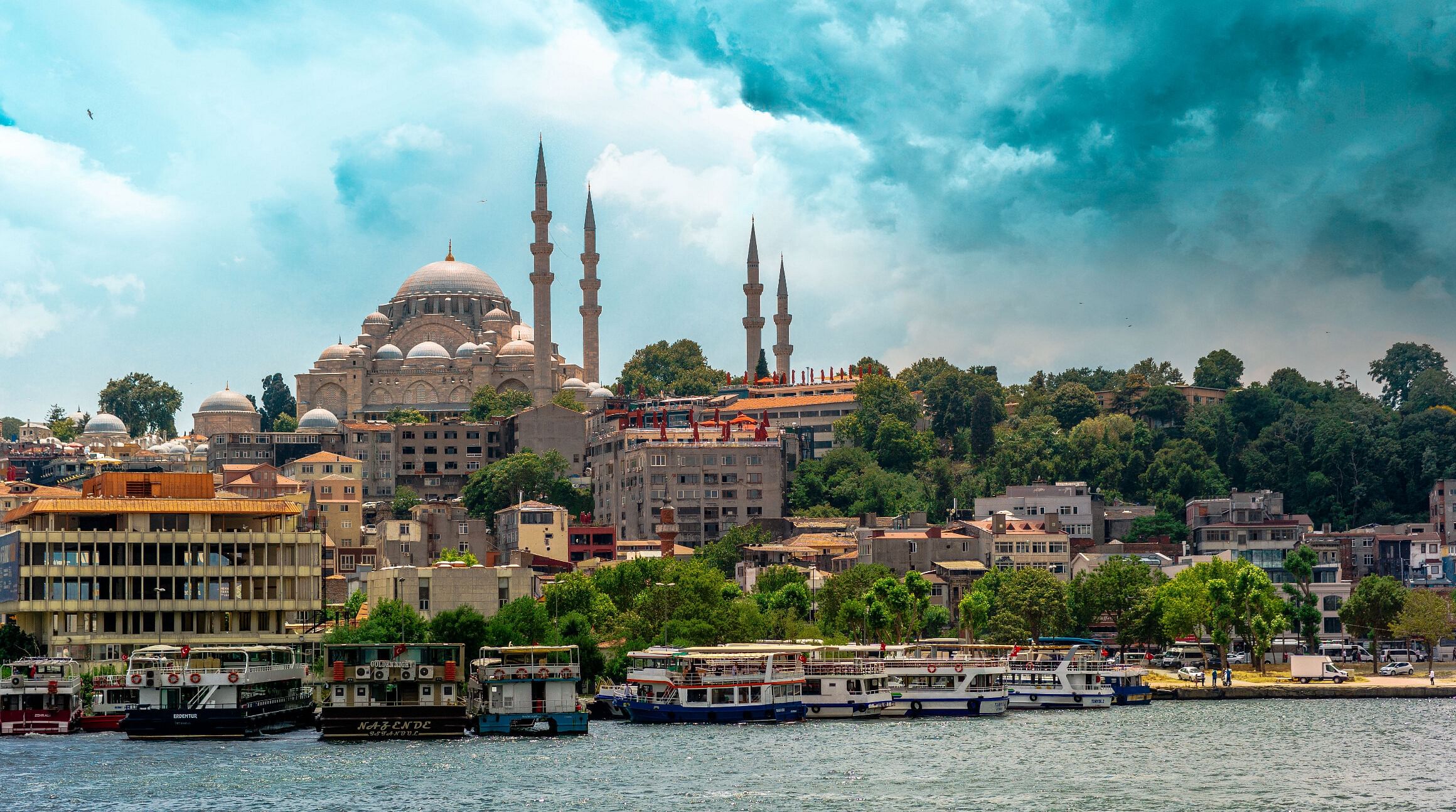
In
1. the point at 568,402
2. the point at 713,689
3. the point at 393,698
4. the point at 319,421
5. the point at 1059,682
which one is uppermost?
A: the point at 568,402

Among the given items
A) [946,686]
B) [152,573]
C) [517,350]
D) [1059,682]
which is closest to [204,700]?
[152,573]

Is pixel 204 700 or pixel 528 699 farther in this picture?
pixel 528 699

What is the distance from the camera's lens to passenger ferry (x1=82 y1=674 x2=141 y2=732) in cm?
7712

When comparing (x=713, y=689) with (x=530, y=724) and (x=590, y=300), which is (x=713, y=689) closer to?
(x=530, y=724)

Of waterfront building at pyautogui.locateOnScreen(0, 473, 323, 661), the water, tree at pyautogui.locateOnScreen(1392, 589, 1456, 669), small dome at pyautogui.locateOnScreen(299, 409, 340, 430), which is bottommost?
the water

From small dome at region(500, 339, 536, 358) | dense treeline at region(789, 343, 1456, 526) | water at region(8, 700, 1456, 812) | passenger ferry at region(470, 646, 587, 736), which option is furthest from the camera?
small dome at region(500, 339, 536, 358)

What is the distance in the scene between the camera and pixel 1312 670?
4186 inches

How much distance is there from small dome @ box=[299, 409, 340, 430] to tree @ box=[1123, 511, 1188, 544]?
220ft

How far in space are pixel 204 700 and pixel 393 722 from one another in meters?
6.41

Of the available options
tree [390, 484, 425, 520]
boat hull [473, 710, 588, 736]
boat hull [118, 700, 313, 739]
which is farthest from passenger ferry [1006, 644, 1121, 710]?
tree [390, 484, 425, 520]

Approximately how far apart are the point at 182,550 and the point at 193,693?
52.8 feet

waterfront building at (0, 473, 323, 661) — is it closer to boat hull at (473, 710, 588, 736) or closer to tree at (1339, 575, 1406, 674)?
boat hull at (473, 710, 588, 736)

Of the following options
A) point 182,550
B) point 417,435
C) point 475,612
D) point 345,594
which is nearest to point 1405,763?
point 475,612

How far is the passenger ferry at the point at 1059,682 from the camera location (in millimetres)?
94688
